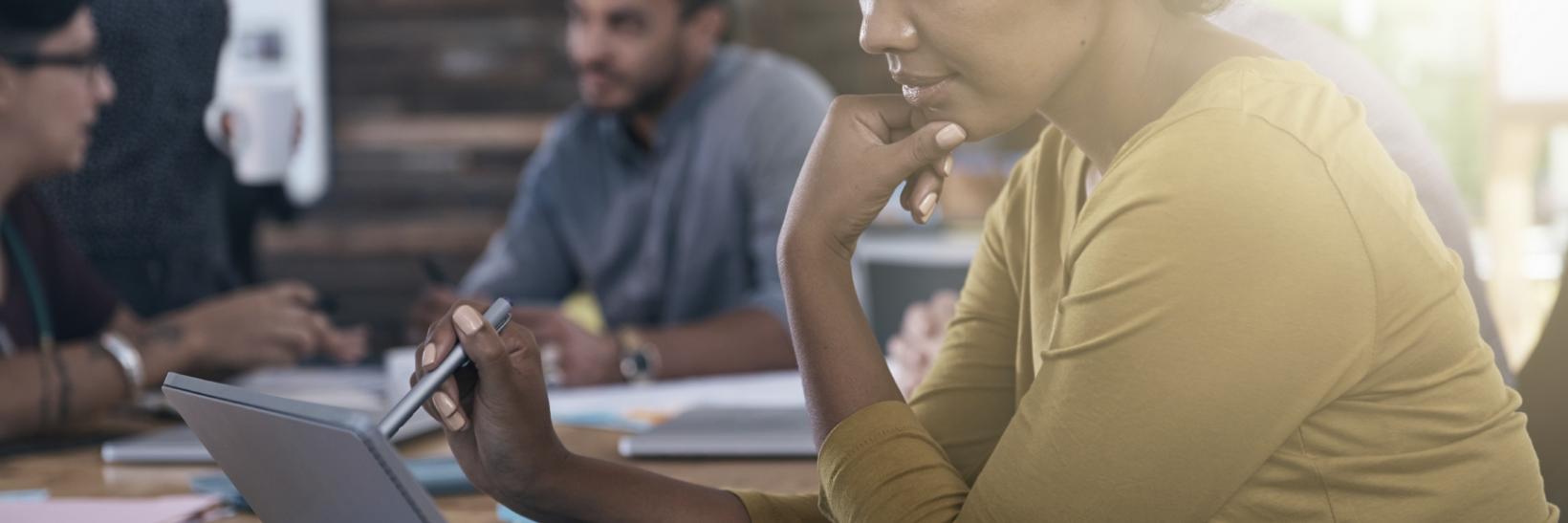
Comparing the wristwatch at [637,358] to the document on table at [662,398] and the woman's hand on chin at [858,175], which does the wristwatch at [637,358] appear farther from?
the woman's hand on chin at [858,175]

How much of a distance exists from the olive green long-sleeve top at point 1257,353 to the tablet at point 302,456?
0.33 m

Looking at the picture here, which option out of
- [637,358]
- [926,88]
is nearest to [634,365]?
[637,358]

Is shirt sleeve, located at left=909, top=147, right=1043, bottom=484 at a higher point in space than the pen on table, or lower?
lower

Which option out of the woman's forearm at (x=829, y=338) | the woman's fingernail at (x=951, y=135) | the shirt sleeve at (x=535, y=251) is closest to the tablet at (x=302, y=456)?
the woman's forearm at (x=829, y=338)

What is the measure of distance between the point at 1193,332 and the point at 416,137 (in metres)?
4.29

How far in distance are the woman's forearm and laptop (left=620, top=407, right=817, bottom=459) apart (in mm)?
455

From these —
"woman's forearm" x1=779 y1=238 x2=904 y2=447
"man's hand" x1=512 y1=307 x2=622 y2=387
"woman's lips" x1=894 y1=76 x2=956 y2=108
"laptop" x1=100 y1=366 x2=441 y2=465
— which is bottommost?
Result: "man's hand" x1=512 y1=307 x2=622 y2=387

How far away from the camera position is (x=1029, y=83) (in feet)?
3.12

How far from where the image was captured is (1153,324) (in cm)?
81

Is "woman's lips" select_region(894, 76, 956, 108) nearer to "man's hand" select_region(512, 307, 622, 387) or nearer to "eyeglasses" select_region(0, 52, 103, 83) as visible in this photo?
"man's hand" select_region(512, 307, 622, 387)

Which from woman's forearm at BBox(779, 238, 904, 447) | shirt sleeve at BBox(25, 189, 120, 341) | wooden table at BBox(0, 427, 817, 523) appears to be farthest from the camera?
shirt sleeve at BBox(25, 189, 120, 341)

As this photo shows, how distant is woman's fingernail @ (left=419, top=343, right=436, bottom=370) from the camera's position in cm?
91

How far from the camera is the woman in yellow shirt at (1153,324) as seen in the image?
2.64ft

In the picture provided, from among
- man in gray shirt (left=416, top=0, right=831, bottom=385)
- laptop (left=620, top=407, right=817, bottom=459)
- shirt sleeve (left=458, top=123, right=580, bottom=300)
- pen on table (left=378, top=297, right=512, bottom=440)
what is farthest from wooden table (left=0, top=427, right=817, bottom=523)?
shirt sleeve (left=458, top=123, right=580, bottom=300)
